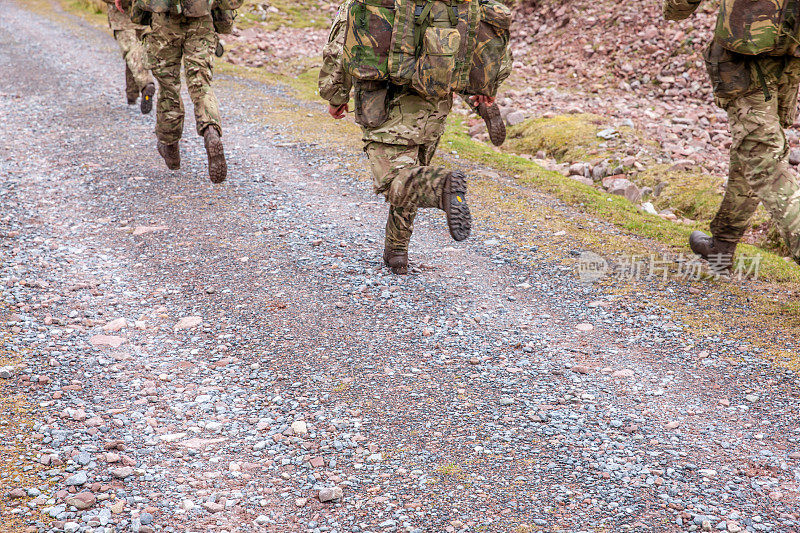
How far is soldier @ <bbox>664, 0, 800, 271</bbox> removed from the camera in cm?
523

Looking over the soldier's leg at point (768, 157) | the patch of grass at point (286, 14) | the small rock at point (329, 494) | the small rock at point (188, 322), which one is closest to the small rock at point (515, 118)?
the soldier's leg at point (768, 157)

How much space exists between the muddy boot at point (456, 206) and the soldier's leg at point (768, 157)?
2443 millimetres

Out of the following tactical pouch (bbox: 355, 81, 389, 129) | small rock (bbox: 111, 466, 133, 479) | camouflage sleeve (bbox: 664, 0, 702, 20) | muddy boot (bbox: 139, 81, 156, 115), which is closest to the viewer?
small rock (bbox: 111, 466, 133, 479)

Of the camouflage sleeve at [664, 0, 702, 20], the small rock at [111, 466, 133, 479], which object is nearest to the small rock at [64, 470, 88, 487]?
the small rock at [111, 466, 133, 479]

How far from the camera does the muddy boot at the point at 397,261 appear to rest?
622 centimetres

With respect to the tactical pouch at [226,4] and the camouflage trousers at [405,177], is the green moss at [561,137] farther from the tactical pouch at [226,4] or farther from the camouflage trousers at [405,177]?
the tactical pouch at [226,4]

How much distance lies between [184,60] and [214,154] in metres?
1.18

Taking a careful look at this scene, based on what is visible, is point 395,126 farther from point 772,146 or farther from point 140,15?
point 140,15

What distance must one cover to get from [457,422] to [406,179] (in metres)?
1.90

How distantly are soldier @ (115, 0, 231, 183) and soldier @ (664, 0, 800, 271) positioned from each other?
4639 millimetres

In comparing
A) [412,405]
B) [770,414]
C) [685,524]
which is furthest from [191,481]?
[770,414]

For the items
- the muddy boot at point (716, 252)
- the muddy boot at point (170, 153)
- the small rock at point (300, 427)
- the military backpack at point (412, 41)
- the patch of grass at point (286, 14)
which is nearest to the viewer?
the small rock at point (300, 427)

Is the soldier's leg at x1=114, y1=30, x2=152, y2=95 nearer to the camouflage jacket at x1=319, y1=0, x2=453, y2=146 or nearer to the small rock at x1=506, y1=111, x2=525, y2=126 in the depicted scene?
the camouflage jacket at x1=319, y1=0, x2=453, y2=146

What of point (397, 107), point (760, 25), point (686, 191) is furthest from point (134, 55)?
point (760, 25)
